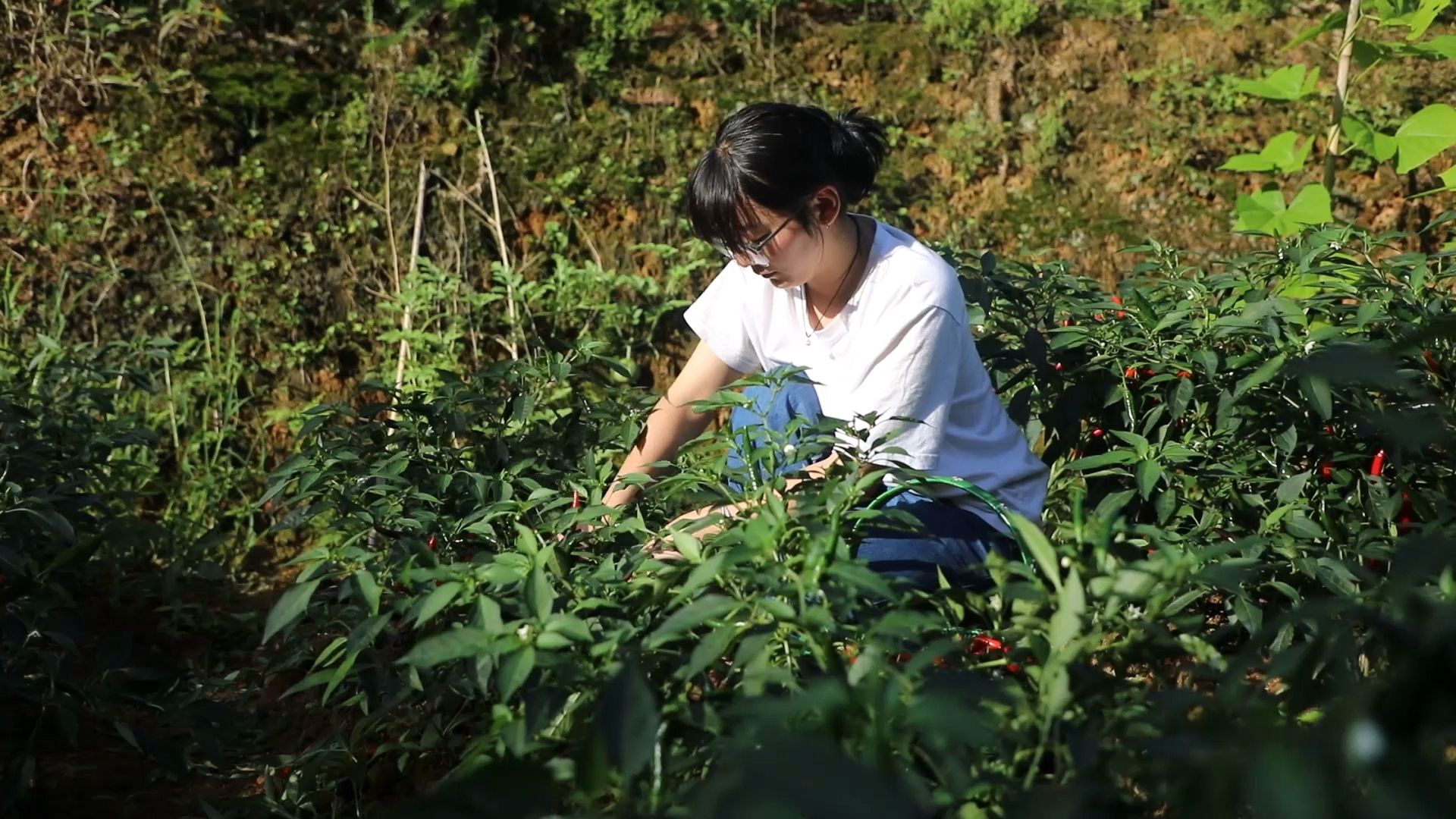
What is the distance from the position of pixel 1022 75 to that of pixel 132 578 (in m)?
3.38

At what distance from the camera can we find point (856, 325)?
258cm

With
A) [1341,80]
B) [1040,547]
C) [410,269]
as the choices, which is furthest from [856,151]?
[410,269]

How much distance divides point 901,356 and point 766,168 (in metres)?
0.42

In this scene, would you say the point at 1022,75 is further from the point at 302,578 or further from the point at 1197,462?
the point at 302,578

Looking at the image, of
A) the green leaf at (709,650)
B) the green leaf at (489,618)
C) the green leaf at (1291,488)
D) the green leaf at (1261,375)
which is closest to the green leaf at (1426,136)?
the green leaf at (1261,375)

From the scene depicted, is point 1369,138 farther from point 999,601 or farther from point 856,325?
point 999,601

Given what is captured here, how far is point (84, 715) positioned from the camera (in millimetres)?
2646

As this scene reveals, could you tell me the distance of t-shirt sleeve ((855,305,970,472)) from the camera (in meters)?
2.41

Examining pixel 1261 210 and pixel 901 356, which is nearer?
pixel 901 356

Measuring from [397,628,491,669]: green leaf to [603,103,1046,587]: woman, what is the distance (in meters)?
0.75

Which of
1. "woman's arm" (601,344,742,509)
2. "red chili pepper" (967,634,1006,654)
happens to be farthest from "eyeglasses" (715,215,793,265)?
"red chili pepper" (967,634,1006,654)

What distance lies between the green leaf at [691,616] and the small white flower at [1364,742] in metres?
0.70

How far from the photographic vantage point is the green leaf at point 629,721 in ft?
3.63

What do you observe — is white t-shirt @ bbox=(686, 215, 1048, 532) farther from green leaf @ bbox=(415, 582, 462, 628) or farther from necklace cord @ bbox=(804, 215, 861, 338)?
green leaf @ bbox=(415, 582, 462, 628)
